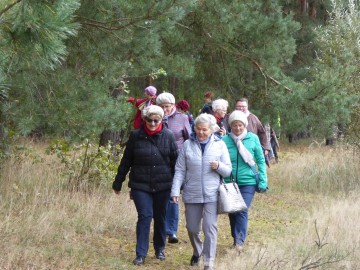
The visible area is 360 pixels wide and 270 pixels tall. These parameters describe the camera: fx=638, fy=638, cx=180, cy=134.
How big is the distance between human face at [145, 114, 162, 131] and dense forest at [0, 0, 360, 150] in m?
1.15

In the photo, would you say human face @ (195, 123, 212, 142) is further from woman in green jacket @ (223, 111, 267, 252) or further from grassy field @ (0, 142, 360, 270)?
grassy field @ (0, 142, 360, 270)

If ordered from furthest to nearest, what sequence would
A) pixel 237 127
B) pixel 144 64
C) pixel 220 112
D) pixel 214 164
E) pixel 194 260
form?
1. pixel 144 64
2. pixel 220 112
3. pixel 237 127
4. pixel 194 260
5. pixel 214 164

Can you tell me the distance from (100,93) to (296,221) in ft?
12.5

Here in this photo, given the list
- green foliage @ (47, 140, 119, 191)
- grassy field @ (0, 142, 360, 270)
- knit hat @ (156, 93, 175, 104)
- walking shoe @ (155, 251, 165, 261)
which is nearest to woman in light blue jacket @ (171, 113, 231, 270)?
grassy field @ (0, 142, 360, 270)

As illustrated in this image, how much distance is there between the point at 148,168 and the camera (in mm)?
6902

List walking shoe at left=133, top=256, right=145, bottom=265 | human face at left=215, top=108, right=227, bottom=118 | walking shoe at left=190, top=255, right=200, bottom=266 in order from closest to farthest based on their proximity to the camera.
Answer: walking shoe at left=133, top=256, right=145, bottom=265 → walking shoe at left=190, top=255, right=200, bottom=266 → human face at left=215, top=108, right=227, bottom=118

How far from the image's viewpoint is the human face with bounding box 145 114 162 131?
686 centimetres

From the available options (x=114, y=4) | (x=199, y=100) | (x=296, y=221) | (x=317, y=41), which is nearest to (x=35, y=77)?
(x=114, y=4)

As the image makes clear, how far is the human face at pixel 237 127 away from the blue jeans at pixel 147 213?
1188mm

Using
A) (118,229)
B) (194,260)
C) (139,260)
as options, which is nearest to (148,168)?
(139,260)

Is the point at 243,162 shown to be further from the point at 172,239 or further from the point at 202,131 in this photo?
the point at 172,239

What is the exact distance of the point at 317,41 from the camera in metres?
23.4

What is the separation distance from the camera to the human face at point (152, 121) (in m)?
6.86

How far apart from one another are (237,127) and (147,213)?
154 cm
